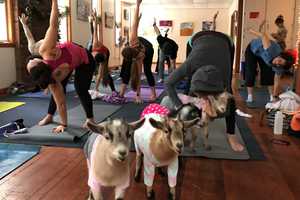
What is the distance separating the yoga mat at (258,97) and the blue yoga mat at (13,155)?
10.2 feet

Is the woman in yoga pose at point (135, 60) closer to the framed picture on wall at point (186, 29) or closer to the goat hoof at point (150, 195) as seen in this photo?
the goat hoof at point (150, 195)

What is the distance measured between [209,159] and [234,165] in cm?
21

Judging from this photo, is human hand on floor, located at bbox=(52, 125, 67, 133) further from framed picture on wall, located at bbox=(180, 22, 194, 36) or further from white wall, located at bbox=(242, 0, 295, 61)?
framed picture on wall, located at bbox=(180, 22, 194, 36)

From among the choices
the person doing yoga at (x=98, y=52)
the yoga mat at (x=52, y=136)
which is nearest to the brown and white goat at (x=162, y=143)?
the yoga mat at (x=52, y=136)

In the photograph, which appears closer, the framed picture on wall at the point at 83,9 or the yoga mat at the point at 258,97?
the yoga mat at the point at 258,97

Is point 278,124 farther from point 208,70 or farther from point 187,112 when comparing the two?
point 187,112

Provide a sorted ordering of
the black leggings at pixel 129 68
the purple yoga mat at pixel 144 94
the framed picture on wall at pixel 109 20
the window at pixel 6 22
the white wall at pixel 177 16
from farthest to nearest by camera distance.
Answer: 1. the white wall at pixel 177 16
2. the framed picture on wall at pixel 109 20
3. the window at pixel 6 22
4. the purple yoga mat at pixel 144 94
5. the black leggings at pixel 129 68

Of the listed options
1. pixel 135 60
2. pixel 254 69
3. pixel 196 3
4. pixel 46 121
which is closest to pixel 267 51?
pixel 254 69

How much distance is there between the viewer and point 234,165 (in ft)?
8.29

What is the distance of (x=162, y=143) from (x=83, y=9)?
7.83m

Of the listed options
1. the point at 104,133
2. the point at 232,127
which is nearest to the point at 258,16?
the point at 232,127

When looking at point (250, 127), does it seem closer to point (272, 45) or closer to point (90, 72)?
point (272, 45)

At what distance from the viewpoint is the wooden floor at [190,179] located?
202 centimetres

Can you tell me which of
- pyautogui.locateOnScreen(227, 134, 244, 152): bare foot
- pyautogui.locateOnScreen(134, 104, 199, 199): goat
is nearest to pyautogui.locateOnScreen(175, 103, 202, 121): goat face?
pyautogui.locateOnScreen(134, 104, 199, 199): goat
